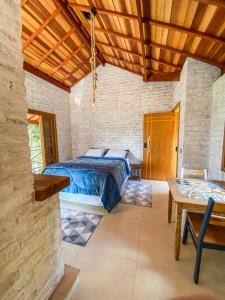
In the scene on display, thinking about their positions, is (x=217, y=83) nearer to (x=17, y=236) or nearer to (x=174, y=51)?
(x=174, y=51)

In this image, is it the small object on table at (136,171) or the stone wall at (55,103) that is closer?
the stone wall at (55,103)

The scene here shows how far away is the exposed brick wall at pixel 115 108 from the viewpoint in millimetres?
4441

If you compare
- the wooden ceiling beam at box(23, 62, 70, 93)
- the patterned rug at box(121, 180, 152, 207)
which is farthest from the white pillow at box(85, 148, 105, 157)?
the wooden ceiling beam at box(23, 62, 70, 93)

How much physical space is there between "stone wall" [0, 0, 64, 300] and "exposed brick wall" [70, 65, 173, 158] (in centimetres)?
393

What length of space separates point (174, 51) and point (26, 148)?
2.94 m

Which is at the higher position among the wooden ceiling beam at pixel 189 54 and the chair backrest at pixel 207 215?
the wooden ceiling beam at pixel 189 54

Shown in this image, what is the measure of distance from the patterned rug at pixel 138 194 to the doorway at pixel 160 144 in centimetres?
59

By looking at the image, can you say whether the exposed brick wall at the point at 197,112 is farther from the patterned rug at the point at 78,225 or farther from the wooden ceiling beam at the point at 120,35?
the patterned rug at the point at 78,225

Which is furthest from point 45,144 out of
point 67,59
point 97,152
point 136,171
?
point 136,171

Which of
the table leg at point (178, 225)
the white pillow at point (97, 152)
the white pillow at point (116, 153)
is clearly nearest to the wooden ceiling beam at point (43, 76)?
the white pillow at point (97, 152)

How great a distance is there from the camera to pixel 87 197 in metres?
2.78

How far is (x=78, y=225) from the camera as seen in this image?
2.31 meters

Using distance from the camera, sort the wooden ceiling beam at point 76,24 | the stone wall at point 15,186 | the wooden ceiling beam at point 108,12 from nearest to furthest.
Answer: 1. the stone wall at point 15,186
2. the wooden ceiling beam at point 108,12
3. the wooden ceiling beam at point 76,24

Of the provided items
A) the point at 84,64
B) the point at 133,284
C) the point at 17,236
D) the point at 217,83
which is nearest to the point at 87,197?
the point at 133,284
